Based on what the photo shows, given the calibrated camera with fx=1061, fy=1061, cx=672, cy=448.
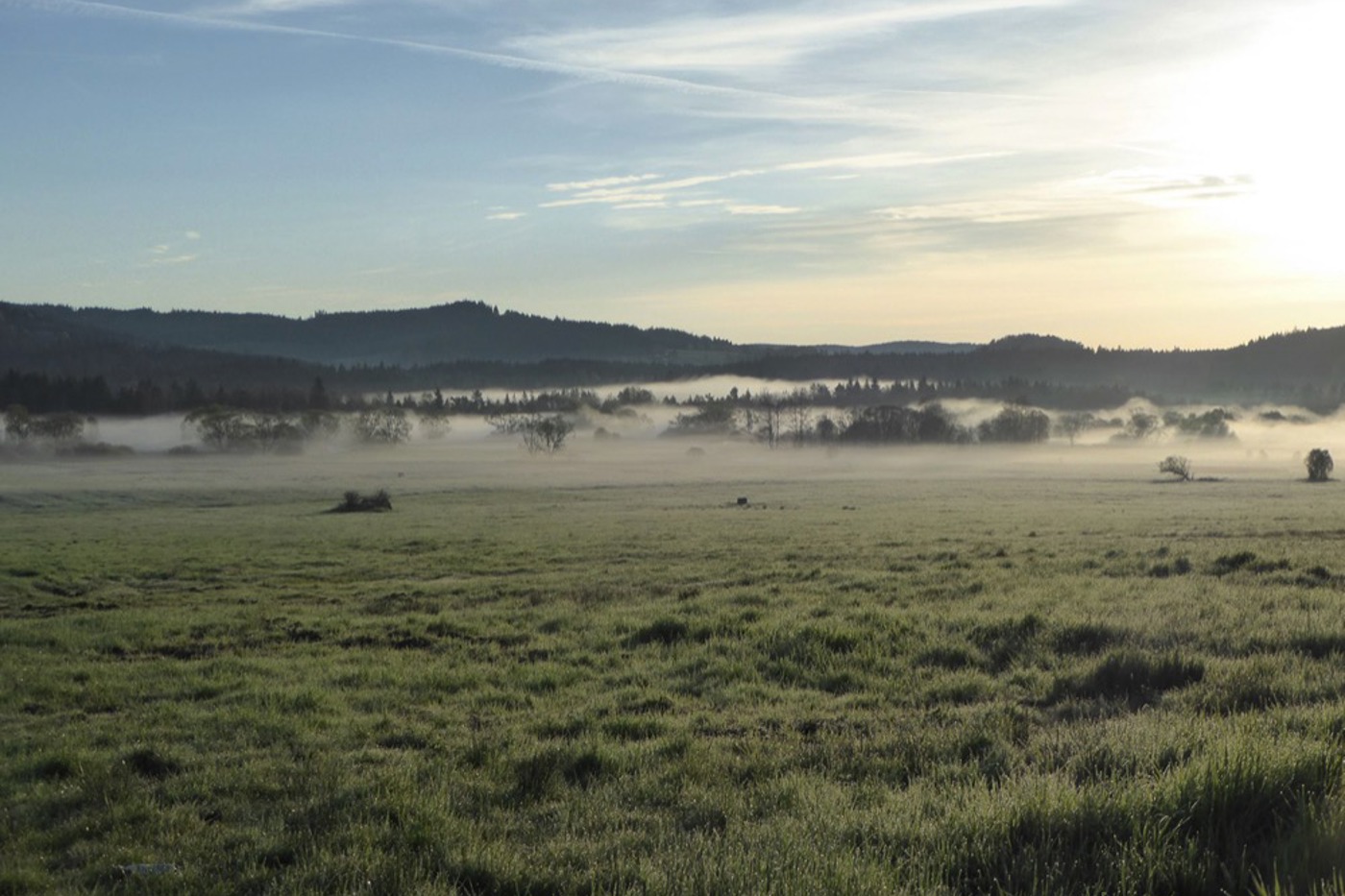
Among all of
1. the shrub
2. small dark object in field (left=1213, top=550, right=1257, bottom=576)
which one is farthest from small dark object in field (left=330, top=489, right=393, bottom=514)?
the shrub

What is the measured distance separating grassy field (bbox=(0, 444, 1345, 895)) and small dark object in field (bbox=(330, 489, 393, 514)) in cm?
3298

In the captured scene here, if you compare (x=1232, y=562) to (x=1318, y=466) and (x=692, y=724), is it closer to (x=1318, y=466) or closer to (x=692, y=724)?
(x=692, y=724)

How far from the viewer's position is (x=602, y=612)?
776 inches

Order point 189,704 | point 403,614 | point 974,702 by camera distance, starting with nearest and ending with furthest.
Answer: point 974,702, point 189,704, point 403,614

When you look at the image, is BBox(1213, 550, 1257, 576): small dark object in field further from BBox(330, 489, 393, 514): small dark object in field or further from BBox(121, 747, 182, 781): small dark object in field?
BBox(330, 489, 393, 514): small dark object in field

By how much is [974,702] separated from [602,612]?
9.08m

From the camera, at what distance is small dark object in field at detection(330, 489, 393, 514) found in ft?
213

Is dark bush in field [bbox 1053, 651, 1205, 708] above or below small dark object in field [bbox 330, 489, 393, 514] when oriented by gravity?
above

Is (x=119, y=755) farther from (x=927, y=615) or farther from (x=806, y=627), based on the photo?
(x=927, y=615)

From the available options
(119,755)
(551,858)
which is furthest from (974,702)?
(119,755)

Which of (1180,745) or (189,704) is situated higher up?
(1180,745)

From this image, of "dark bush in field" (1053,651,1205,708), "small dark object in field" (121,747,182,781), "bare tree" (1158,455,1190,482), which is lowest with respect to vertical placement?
"bare tree" (1158,455,1190,482)

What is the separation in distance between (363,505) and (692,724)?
2301 inches

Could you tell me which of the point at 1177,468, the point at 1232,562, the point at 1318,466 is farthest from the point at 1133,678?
the point at 1318,466
